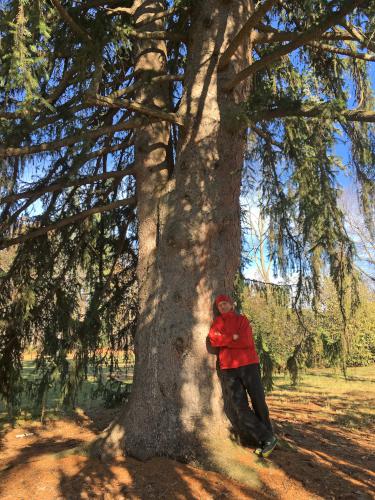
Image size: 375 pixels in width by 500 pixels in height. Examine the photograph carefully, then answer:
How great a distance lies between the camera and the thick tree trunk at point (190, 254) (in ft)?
14.8

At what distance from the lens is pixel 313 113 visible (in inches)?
186

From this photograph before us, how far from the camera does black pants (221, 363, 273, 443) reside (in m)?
4.61

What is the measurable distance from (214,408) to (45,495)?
169cm

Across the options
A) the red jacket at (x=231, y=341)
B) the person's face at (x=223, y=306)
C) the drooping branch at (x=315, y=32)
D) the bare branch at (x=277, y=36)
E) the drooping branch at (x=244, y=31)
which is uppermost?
the bare branch at (x=277, y=36)

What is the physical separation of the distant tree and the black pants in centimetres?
19

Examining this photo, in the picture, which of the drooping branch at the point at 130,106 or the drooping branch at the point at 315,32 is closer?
the drooping branch at the point at 315,32

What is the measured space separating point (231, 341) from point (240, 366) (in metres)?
0.28

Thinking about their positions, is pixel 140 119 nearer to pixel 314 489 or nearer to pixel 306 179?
pixel 306 179

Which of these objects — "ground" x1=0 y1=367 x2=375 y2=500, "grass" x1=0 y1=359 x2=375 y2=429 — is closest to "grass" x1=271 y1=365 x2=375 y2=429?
"grass" x1=0 y1=359 x2=375 y2=429

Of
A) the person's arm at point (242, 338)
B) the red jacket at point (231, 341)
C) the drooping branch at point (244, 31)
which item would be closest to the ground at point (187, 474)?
the red jacket at point (231, 341)

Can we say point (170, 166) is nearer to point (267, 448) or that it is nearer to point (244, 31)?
point (244, 31)

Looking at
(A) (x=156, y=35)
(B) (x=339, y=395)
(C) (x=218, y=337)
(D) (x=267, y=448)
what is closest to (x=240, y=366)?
(C) (x=218, y=337)

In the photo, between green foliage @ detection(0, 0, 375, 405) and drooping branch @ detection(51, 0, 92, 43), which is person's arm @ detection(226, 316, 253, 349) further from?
drooping branch @ detection(51, 0, 92, 43)

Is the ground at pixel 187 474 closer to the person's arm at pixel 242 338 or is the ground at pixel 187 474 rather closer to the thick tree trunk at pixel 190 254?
the thick tree trunk at pixel 190 254
